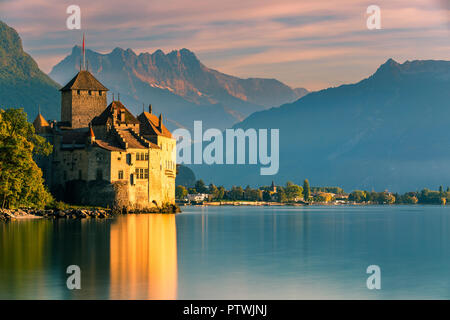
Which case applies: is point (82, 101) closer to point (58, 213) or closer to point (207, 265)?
point (58, 213)

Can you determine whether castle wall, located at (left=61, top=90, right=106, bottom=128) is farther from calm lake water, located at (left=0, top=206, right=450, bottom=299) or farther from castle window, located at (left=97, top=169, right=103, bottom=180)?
calm lake water, located at (left=0, top=206, right=450, bottom=299)

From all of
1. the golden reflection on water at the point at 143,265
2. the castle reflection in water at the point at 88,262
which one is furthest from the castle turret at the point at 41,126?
the golden reflection on water at the point at 143,265

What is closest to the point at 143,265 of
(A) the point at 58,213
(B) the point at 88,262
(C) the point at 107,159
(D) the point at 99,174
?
(B) the point at 88,262

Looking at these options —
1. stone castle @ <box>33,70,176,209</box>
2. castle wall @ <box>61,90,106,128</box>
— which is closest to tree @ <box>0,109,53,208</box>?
stone castle @ <box>33,70,176,209</box>

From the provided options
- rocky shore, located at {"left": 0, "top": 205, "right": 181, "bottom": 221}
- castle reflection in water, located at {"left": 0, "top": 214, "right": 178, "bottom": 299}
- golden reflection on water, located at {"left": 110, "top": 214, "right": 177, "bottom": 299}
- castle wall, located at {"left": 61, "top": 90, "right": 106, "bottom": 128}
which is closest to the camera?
castle reflection in water, located at {"left": 0, "top": 214, "right": 178, "bottom": 299}

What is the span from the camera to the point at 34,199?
88.9 metres

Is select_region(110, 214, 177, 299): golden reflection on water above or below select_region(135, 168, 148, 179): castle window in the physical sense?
below

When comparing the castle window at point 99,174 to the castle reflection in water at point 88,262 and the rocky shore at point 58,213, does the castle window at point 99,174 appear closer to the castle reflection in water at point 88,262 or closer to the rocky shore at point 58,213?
the rocky shore at point 58,213

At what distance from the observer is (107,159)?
105562mm

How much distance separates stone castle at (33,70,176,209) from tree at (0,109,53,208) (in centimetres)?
1597

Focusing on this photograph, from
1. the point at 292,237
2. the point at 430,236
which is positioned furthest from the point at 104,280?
the point at 430,236

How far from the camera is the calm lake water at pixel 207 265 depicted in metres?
33.5

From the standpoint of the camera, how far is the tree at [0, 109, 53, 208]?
265 ft
